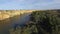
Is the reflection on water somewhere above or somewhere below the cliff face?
below

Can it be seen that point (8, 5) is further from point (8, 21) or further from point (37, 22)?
point (37, 22)

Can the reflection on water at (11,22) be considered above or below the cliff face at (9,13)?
below

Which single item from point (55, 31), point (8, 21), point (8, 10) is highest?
point (8, 10)

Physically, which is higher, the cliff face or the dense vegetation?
the cliff face

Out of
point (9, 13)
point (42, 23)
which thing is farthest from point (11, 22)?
point (42, 23)

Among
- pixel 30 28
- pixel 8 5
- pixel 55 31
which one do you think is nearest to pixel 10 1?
pixel 8 5
